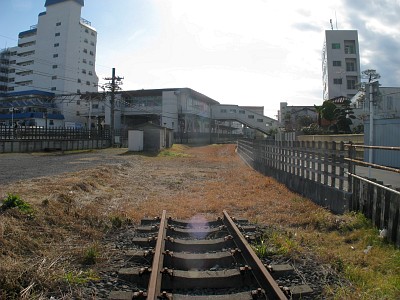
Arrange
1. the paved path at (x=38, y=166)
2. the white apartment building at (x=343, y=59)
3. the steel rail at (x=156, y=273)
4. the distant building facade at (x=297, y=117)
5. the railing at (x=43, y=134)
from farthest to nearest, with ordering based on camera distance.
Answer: the white apartment building at (x=343, y=59) < the distant building facade at (x=297, y=117) < the railing at (x=43, y=134) < the paved path at (x=38, y=166) < the steel rail at (x=156, y=273)

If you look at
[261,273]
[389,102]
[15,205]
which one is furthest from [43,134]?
[261,273]

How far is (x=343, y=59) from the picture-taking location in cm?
6950

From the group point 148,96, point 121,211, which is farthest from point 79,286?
point 148,96

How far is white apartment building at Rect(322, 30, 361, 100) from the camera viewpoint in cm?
6938

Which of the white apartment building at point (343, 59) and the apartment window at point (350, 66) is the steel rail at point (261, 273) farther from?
the apartment window at point (350, 66)

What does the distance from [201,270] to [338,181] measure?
501cm

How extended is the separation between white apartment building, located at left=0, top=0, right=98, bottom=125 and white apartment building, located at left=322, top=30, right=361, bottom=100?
5909 centimetres

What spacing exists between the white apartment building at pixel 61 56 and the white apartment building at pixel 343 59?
59088 mm

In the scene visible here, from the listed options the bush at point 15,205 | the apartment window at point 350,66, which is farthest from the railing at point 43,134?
the apartment window at point 350,66

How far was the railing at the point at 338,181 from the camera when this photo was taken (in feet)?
18.9

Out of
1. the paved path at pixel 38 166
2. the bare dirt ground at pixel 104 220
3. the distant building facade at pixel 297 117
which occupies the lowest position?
the bare dirt ground at pixel 104 220

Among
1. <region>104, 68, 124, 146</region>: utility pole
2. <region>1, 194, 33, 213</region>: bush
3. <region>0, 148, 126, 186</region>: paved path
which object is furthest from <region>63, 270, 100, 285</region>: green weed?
<region>104, 68, 124, 146</region>: utility pole

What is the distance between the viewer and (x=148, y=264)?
185 inches

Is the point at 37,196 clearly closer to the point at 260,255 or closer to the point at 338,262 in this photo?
the point at 260,255
